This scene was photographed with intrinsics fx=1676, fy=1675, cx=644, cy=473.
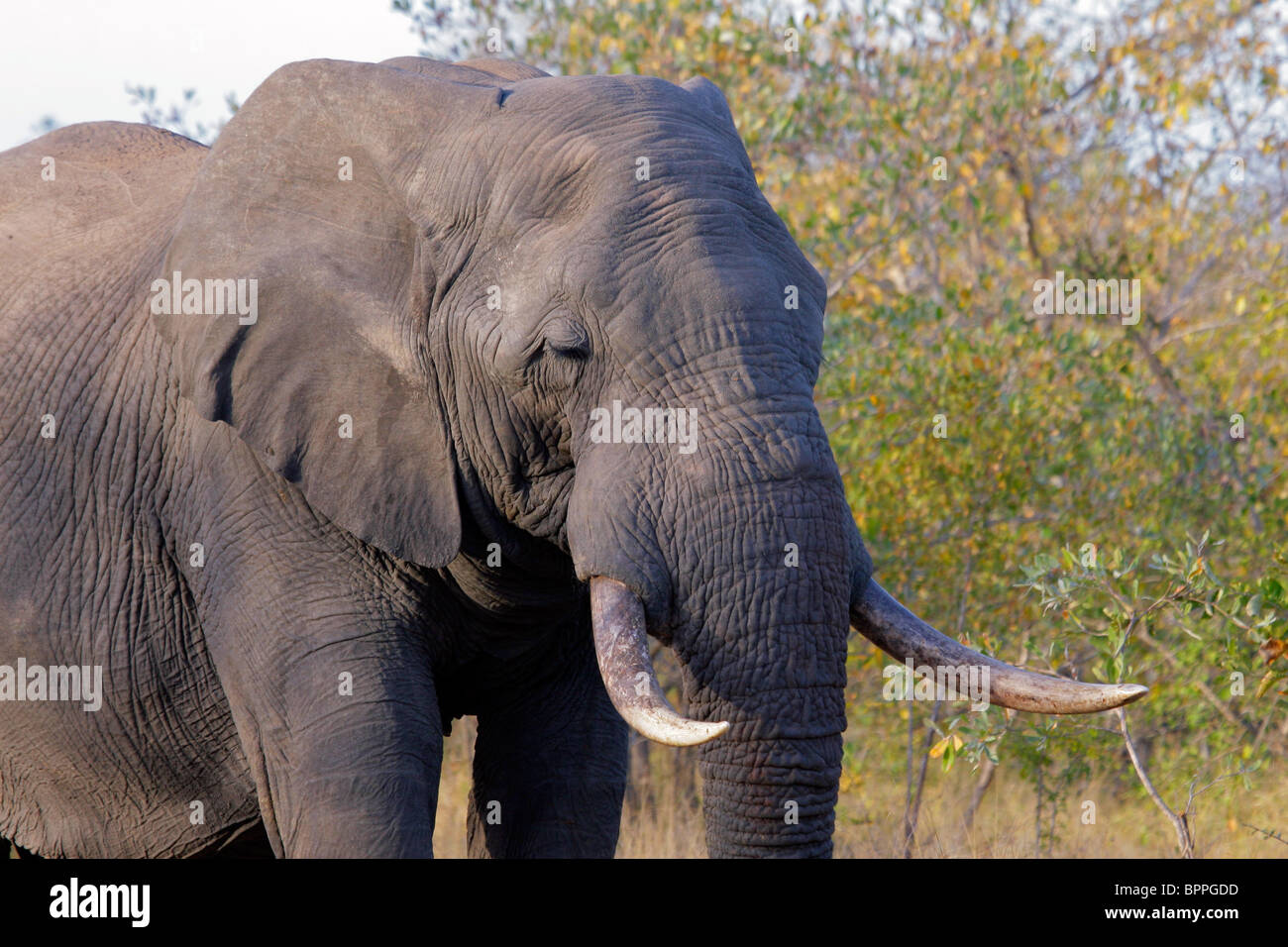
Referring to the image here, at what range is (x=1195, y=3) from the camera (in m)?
10.3

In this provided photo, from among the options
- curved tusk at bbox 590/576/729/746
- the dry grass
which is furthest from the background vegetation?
curved tusk at bbox 590/576/729/746

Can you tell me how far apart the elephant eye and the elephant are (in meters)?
0.01

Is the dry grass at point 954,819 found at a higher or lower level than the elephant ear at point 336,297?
lower

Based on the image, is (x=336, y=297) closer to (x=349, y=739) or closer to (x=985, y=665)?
(x=349, y=739)

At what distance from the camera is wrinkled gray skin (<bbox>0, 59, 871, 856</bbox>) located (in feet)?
12.2

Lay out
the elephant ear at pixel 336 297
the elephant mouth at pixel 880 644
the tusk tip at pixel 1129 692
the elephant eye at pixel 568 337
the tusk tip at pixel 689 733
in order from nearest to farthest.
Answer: the tusk tip at pixel 689 733 → the elephant mouth at pixel 880 644 → the tusk tip at pixel 1129 692 → the elephant eye at pixel 568 337 → the elephant ear at pixel 336 297

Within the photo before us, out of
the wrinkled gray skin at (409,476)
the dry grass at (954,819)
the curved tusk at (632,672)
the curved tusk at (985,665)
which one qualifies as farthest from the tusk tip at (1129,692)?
the dry grass at (954,819)

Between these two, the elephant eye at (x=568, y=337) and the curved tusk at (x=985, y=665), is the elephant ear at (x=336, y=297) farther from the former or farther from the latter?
the curved tusk at (x=985, y=665)

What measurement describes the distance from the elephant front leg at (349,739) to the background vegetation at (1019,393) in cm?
219

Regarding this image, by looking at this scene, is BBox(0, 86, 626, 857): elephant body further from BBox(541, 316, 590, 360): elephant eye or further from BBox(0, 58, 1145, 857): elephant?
BBox(541, 316, 590, 360): elephant eye

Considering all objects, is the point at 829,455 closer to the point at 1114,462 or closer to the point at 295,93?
the point at 295,93

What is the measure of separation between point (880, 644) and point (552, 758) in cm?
129

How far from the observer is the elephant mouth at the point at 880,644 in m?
3.45

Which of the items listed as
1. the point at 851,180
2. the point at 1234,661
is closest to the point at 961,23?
the point at 851,180
